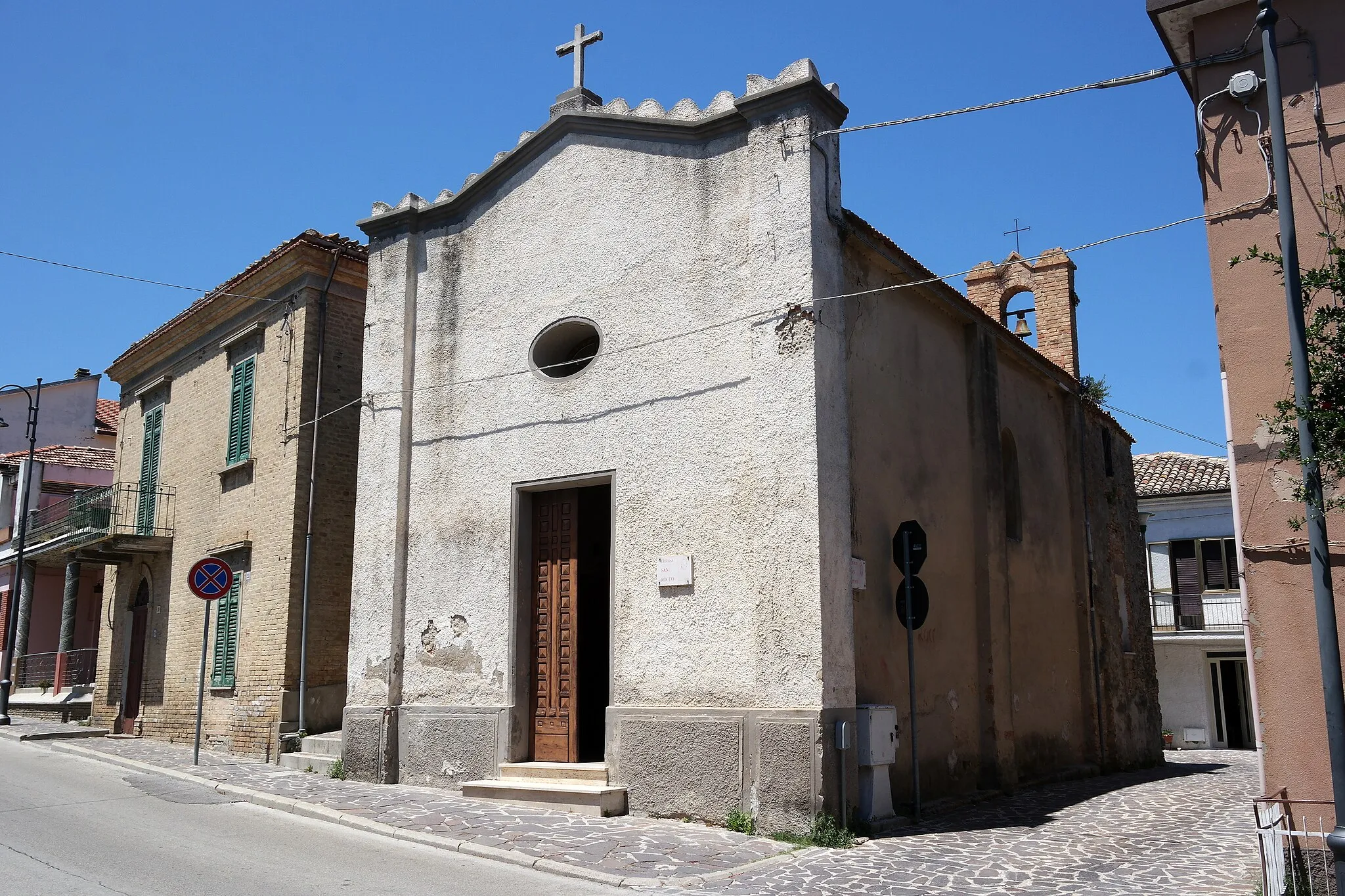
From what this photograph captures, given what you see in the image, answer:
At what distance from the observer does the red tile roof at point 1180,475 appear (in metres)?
28.5

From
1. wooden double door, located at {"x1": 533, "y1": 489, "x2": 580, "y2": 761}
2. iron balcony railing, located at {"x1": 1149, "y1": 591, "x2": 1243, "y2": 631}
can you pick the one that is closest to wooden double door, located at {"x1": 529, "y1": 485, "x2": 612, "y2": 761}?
wooden double door, located at {"x1": 533, "y1": 489, "x2": 580, "y2": 761}

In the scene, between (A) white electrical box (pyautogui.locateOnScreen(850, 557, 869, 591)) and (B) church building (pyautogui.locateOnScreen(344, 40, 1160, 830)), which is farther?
(A) white electrical box (pyautogui.locateOnScreen(850, 557, 869, 591))

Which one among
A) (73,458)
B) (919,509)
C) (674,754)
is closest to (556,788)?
(674,754)

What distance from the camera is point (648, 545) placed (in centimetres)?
1095

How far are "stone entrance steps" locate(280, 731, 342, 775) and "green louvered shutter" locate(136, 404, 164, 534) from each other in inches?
272

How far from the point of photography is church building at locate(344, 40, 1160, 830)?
1011cm

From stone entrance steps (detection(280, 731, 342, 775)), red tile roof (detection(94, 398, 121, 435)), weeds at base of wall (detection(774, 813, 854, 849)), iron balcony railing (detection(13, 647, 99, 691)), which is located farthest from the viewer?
red tile roof (detection(94, 398, 121, 435))

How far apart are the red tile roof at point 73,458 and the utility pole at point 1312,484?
28.8 metres

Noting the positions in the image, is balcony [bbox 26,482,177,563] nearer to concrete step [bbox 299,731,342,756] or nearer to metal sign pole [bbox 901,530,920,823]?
concrete step [bbox 299,731,342,756]

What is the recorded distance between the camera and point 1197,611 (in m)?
28.4

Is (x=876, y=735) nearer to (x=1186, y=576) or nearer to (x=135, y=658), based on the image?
(x=135, y=658)

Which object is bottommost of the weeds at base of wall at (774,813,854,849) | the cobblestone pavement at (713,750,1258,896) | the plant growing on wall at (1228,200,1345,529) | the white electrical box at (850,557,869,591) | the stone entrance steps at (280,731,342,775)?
the cobblestone pavement at (713,750,1258,896)

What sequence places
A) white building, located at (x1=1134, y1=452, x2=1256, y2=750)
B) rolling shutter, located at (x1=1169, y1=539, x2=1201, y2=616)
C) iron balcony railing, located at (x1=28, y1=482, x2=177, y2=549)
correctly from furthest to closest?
1. rolling shutter, located at (x1=1169, y1=539, x2=1201, y2=616)
2. white building, located at (x1=1134, y1=452, x2=1256, y2=750)
3. iron balcony railing, located at (x1=28, y1=482, x2=177, y2=549)

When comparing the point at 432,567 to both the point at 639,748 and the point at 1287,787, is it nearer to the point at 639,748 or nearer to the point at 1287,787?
the point at 639,748
